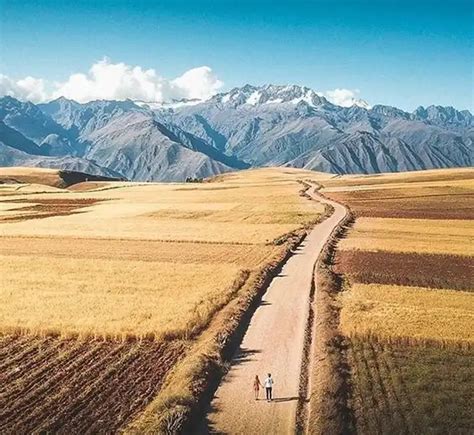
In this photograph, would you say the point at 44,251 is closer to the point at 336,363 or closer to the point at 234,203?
the point at 336,363

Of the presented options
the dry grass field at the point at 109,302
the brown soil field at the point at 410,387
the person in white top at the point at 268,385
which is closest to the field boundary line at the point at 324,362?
the brown soil field at the point at 410,387

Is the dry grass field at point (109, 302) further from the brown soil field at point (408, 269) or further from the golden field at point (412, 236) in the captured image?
the golden field at point (412, 236)

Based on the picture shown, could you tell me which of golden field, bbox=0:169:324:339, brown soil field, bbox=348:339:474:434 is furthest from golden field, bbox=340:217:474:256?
brown soil field, bbox=348:339:474:434

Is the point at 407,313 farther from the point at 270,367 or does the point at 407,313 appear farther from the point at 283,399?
the point at 283,399

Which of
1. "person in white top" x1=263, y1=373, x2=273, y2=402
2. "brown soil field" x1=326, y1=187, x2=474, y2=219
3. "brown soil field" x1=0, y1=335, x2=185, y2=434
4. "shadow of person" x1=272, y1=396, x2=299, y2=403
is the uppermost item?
"brown soil field" x1=326, y1=187, x2=474, y2=219

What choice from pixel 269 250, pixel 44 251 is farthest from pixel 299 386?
pixel 44 251

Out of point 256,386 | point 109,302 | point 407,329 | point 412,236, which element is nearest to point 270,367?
point 256,386

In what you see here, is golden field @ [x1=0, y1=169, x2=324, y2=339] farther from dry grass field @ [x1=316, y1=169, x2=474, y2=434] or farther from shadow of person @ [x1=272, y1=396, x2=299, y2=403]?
shadow of person @ [x1=272, y1=396, x2=299, y2=403]
